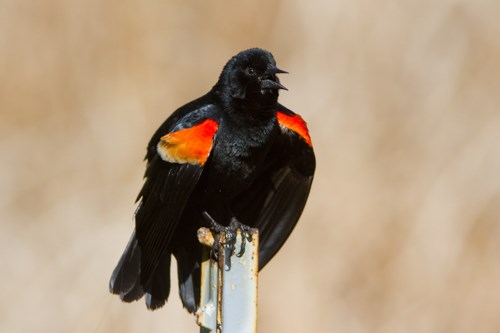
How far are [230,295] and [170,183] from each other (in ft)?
3.52

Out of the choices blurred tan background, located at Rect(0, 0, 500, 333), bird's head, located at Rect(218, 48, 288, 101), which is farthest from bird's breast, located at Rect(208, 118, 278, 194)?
blurred tan background, located at Rect(0, 0, 500, 333)

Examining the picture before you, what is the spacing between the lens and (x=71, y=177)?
13.6 ft

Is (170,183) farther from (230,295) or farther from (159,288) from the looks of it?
(230,295)

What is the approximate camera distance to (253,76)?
3334 mm

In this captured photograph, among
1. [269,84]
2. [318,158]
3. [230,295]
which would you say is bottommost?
[318,158]

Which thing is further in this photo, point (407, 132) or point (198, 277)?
point (407, 132)

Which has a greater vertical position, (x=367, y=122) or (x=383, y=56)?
(x=383, y=56)

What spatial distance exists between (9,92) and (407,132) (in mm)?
1774

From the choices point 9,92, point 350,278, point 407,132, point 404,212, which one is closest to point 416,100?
point 407,132

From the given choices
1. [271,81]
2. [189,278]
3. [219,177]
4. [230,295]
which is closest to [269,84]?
[271,81]

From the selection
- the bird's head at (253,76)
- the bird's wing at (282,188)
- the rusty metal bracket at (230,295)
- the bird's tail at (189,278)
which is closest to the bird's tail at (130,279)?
the bird's tail at (189,278)

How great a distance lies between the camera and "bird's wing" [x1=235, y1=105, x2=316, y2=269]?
136 inches

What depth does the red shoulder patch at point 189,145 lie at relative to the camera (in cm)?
308

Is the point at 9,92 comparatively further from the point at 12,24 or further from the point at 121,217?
the point at 121,217
